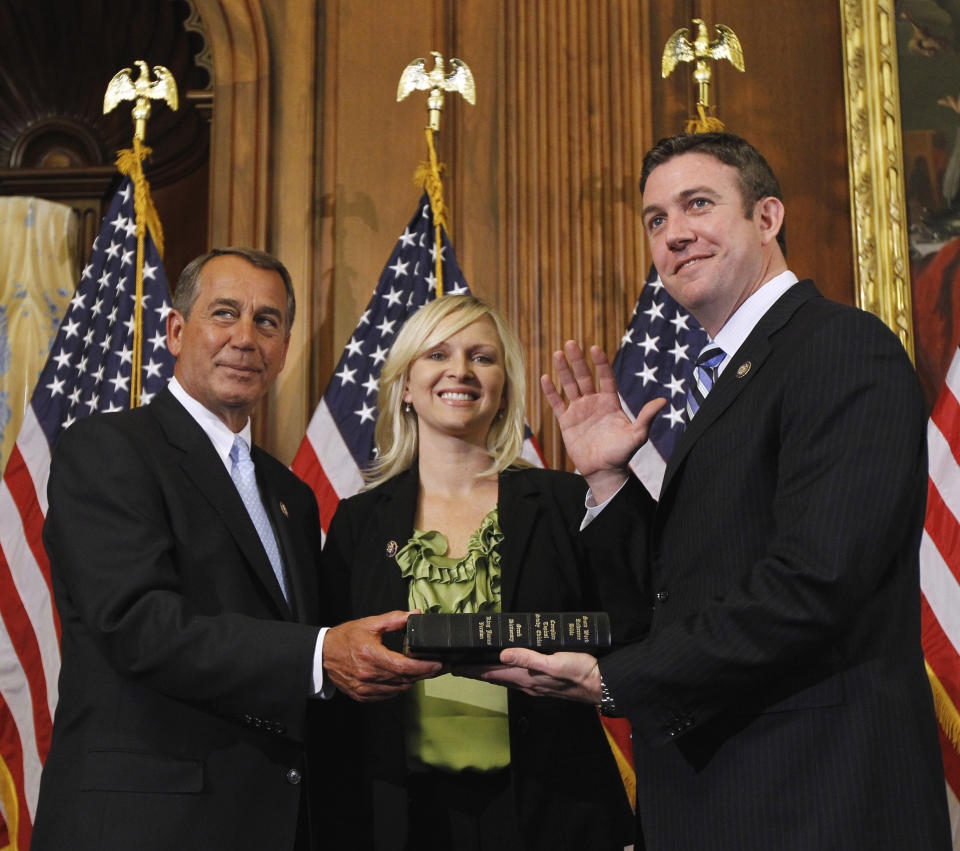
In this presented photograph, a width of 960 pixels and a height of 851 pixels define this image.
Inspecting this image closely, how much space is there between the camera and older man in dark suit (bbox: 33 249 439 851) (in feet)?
7.42

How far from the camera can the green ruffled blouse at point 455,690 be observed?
267cm

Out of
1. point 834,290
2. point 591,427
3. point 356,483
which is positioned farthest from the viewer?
point 834,290

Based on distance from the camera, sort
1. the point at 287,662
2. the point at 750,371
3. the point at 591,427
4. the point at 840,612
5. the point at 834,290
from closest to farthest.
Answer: the point at 840,612
the point at 750,371
the point at 287,662
the point at 591,427
the point at 834,290

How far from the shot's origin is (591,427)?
252cm

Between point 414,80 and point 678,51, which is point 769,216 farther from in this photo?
point 414,80

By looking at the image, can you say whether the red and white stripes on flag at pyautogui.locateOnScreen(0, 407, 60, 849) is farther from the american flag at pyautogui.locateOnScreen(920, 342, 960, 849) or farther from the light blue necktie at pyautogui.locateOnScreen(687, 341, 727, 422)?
the american flag at pyautogui.locateOnScreen(920, 342, 960, 849)

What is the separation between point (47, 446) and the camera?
4.46 meters

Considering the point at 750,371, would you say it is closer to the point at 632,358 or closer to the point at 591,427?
the point at 591,427

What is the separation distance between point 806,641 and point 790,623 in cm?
4

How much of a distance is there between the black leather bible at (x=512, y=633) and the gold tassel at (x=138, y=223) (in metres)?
2.70

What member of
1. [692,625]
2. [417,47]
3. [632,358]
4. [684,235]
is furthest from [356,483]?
[692,625]

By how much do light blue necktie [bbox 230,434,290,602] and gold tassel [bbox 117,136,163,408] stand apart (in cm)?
182

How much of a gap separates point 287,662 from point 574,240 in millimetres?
2895

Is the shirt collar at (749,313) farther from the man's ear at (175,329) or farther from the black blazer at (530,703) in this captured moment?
the man's ear at (175,329)
